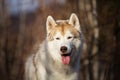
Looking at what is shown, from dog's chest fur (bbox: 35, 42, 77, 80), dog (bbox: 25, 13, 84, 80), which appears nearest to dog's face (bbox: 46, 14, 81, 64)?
dog (bbox: 25, 13, 84, 80)

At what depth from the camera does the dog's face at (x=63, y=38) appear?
8.08 metres

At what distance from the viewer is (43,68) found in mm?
8539

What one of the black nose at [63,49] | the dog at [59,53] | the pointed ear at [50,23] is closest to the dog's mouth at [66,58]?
the dog at [59,53]

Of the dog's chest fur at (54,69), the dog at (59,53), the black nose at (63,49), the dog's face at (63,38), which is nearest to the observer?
the black nose at (63,49)

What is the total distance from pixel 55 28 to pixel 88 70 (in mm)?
10284

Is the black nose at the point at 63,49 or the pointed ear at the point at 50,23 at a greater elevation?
the pointed ear at the point at 50,23

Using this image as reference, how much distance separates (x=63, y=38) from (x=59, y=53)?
0.26 m

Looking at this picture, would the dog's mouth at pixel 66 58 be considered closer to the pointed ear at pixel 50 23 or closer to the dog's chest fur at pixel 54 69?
the dog's chest fur at pixel 54 69

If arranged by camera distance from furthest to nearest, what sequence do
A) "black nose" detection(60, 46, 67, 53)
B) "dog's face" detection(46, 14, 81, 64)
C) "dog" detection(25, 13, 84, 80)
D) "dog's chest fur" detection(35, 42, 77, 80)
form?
"dog's chest fur" detection(35, 42, 77, 80), "dog" detection(25, 13, 84, 80), "dog's face" detection(46, 14, 81, 64), "black nose" detection(60, 46, 67, 53)

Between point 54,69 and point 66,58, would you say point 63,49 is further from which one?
point 54,69

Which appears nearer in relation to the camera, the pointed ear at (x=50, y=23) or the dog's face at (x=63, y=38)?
the dog's face at (x=63, y=38)

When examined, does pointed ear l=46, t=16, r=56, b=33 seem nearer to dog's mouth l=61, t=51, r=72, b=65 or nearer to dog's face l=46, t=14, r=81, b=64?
dog's face l=46, t=14, r=81, b=64

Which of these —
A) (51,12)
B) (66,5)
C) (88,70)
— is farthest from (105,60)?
(51,12)

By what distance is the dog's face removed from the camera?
8.08 meters
